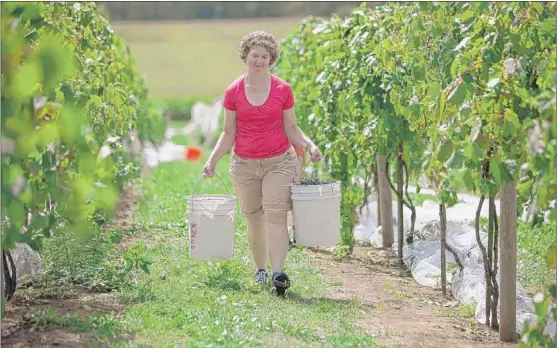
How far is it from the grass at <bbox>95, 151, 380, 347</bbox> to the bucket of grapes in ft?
0.99

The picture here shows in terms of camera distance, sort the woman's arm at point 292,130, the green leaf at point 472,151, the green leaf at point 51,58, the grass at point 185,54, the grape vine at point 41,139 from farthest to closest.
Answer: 1. the grass at point 185,54
2. the woman's arm at point 292,130
3. the green leaf at point 472,151
4. the grape vine at point 41,139
5. the green leaf at point 51,58

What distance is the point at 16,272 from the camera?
6156 mm

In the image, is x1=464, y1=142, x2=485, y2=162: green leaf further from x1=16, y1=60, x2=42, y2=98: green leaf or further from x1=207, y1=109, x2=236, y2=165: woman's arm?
x1=207, y1=109, x2=236, y2=165: woman's arm

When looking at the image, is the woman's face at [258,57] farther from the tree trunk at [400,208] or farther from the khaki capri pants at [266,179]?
the tree trunk at [400,208]

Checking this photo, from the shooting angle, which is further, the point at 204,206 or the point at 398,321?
the point at 204,206

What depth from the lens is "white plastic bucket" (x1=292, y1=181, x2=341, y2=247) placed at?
6.28 metres

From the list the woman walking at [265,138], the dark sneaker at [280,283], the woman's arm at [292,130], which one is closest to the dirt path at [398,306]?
the dark sneaker at [280,283]

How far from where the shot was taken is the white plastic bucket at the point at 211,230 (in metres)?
6.35

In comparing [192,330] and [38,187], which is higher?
[38,187]

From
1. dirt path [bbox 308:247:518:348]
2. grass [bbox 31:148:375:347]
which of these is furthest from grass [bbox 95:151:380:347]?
dirt path [bbox 308:247:518:348]

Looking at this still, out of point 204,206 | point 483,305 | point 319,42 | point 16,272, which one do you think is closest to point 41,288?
point 16,272

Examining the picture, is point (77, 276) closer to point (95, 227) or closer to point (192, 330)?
point (95, 227)

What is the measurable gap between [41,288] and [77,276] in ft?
0.64

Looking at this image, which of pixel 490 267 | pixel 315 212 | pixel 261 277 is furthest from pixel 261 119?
pixel 490 267
